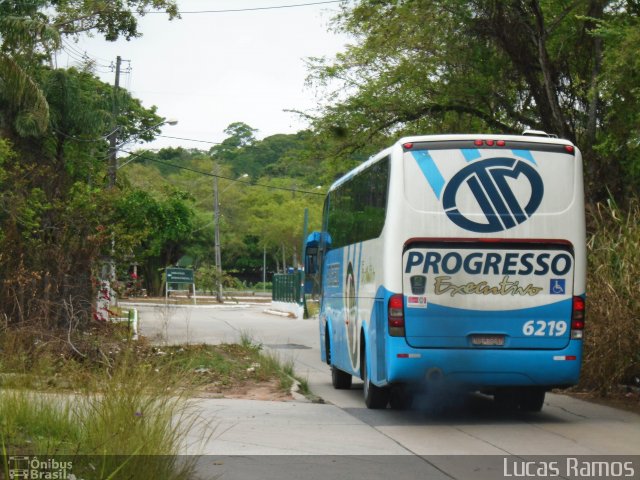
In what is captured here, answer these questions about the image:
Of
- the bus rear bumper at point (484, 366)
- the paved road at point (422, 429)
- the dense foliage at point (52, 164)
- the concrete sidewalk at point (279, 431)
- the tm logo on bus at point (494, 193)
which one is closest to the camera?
the concrete sidewalk at point (279, 431)

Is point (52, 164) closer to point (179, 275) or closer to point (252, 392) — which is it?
point (252, 392)

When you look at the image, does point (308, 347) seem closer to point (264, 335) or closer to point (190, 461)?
point (264, 335)

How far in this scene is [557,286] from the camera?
42.9 ft

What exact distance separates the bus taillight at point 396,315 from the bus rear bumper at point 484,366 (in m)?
0.19

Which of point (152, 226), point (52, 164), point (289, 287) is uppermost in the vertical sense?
point (52, 164)

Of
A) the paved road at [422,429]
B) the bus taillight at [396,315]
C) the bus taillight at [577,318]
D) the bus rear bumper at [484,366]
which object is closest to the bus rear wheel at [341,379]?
the paved road at [422,429]

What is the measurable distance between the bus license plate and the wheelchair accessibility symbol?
33.1 inches

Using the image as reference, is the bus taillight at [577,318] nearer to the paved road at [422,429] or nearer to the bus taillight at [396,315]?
the paved road at [422,429]

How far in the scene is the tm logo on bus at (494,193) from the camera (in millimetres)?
12984

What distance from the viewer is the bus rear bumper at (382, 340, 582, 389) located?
1285 cm

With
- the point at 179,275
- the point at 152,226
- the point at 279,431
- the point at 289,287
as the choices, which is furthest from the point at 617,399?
the point at 289,287

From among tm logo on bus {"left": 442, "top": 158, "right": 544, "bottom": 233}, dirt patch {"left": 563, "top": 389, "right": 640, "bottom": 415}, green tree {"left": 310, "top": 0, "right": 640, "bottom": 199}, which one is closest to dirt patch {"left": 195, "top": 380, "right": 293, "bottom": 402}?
tm logo on bus {"left": 442, "top": 158, "right": 544, "bottom": 233}

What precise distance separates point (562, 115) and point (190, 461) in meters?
18.3

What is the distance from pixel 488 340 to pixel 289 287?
3982cm
